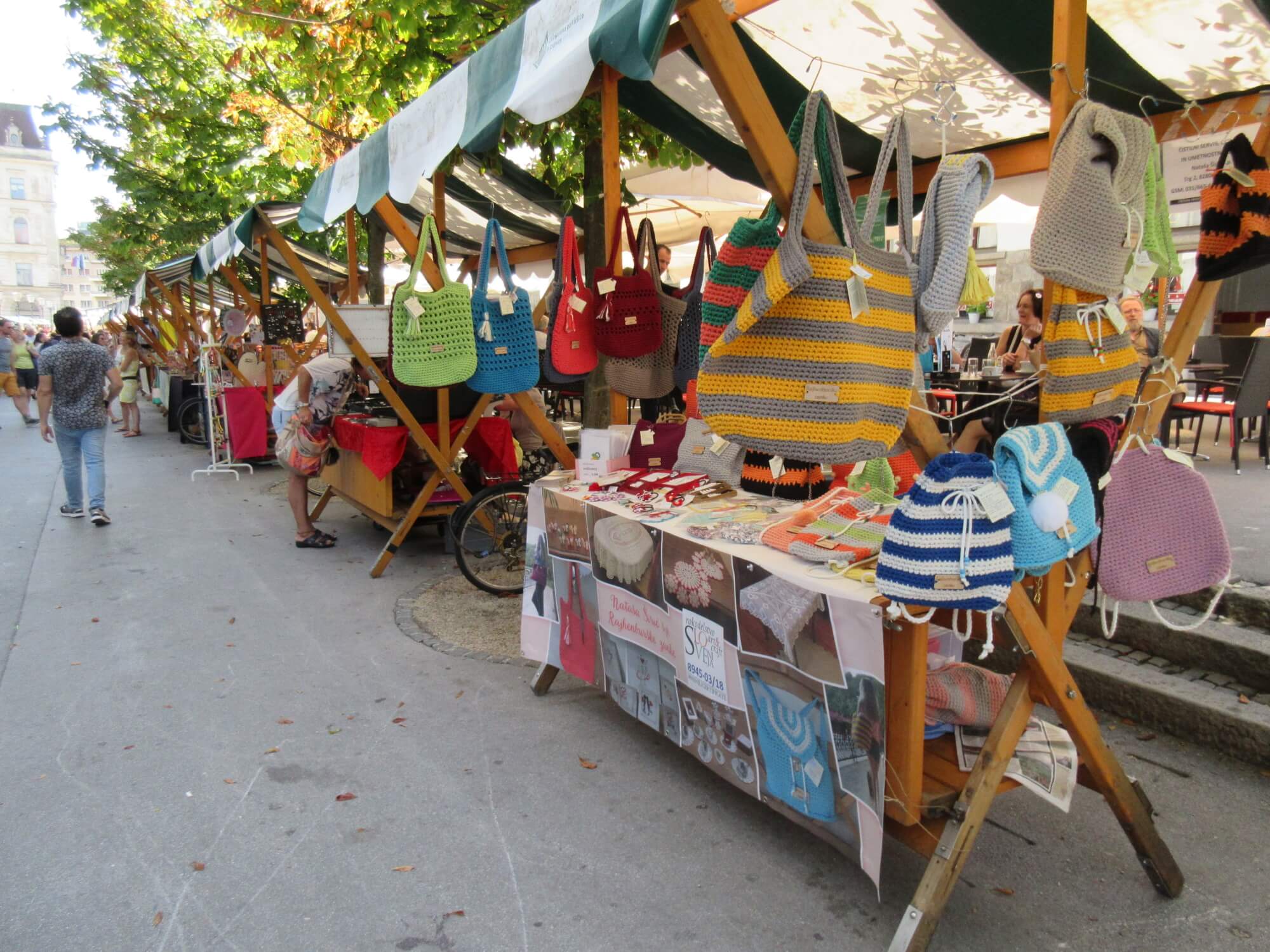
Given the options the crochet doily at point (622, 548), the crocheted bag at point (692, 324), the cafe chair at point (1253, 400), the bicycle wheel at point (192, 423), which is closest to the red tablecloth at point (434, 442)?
the crocheted bag at point (692, 324)

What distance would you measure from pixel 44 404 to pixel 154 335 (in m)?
15.2

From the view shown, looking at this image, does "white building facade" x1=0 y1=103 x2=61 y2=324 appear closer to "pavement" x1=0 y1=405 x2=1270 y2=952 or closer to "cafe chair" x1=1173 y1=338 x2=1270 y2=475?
"pavement" x1=0 y1=405 x2=1270 y2=952

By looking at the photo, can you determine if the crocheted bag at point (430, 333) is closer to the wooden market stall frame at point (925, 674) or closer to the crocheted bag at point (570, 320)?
the crocheted bag at point (570, 320)

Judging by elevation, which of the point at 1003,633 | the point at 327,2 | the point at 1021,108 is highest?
the point at 327,2

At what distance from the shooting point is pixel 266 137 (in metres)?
13.3

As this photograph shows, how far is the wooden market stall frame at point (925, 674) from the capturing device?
2160mm

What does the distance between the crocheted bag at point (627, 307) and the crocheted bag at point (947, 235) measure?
195cm

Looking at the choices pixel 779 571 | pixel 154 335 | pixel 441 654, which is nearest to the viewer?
pixel 779 571

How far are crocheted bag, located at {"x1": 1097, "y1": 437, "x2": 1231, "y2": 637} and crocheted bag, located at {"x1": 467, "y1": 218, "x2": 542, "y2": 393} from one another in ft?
10.3

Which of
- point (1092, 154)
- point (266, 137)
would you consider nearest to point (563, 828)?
point (1092, 154)

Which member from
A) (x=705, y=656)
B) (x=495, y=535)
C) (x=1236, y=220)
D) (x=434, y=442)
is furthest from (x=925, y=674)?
(x=434, y=442)

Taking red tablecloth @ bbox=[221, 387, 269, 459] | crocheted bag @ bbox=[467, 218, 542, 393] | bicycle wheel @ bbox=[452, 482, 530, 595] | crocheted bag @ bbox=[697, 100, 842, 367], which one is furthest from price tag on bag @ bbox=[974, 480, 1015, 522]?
red tablecloth @ bbox=[221, 387, 269, 459]

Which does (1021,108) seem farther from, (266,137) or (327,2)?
(266,137)

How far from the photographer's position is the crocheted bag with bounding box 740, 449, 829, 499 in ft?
11.2
